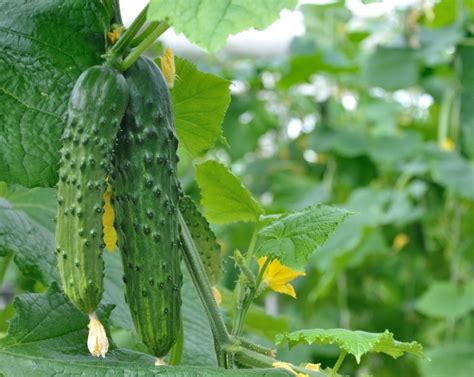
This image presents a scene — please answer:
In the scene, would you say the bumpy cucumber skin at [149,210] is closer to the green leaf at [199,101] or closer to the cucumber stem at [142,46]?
the cucumber stem at [142,46]

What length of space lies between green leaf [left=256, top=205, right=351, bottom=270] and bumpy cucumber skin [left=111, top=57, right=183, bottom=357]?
0.34 ft

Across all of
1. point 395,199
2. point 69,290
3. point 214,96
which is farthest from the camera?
point 395,199

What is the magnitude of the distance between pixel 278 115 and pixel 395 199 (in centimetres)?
82

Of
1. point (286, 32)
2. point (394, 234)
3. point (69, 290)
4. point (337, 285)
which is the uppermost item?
point (286, 32)

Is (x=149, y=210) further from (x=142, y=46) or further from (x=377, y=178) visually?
(x=377, y=178)

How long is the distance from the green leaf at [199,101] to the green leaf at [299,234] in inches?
6.5

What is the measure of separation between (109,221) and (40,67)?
0.19 metres

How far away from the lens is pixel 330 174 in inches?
147

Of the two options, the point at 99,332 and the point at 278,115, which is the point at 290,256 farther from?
the point at 278,115

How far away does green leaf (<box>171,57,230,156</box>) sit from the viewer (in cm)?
113

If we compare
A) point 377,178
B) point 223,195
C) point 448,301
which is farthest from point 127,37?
point 377,178

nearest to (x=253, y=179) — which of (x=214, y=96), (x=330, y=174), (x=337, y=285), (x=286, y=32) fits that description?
(x=330, y=174)

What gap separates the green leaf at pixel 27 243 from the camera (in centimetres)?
118

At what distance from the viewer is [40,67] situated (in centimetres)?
104
